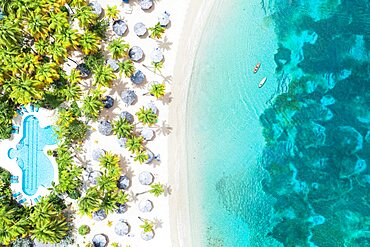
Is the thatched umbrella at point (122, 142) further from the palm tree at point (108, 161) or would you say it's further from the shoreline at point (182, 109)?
the shoreline at point (182, 109)

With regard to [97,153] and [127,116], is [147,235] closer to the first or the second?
[97,153]

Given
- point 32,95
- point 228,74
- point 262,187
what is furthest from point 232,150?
point 32,95

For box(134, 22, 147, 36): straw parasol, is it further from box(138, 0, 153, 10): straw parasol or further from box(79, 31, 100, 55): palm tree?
box(79, 31, 100, 55): palm tree

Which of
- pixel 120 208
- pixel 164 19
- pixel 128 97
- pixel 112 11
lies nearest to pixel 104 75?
pixel 128 97

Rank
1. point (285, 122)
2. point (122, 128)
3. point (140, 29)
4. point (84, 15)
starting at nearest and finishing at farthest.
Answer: point (84, 15), point (122, 128), point (140, 29), point (285, 122)

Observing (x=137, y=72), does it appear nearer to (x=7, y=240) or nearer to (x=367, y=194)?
(x=7, y=240)

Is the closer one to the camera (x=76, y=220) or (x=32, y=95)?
(x=32, y=95)
